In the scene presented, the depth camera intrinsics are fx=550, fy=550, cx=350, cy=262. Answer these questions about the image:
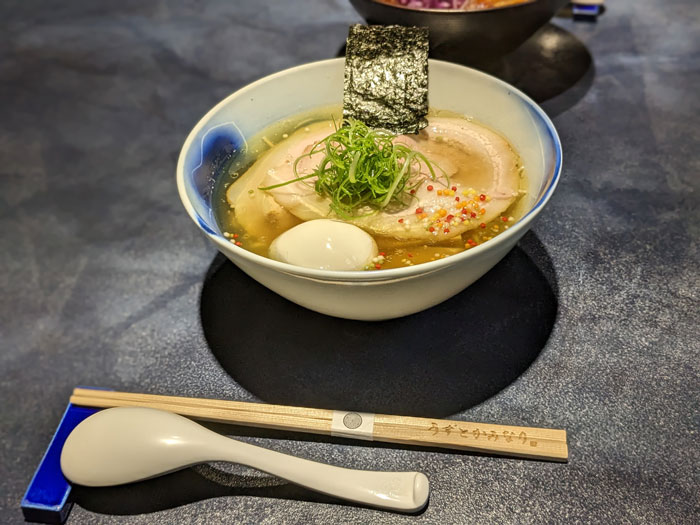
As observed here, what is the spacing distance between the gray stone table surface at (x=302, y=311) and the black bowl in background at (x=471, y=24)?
258 millimetres

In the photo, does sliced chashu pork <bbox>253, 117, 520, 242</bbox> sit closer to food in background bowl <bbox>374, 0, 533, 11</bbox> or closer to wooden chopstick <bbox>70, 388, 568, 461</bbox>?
wooden chopstick <bbox>70, 388, 568, 461</bbox>

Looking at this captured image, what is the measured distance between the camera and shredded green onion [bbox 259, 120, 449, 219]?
1.23 metres

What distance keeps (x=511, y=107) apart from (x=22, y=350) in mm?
1284

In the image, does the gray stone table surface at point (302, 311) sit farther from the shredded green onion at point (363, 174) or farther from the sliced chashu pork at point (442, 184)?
the shredded green onion at point (363, 174)

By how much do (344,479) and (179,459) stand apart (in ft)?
0.94

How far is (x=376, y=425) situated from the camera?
996mm

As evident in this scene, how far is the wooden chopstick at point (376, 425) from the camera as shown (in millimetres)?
958

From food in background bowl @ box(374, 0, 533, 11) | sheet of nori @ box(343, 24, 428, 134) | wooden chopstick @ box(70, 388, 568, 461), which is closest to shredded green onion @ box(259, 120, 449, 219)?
sheet of nori @ box(343, 24, 428, 134)

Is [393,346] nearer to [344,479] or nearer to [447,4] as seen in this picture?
[344,479]

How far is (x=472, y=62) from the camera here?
1.74m

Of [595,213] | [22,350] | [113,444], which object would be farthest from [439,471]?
[22,350]

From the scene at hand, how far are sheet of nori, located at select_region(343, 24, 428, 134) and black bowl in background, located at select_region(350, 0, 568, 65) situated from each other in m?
0.16

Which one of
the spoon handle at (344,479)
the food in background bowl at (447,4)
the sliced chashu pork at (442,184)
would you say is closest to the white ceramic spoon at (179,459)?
the spoon handle at (344,479)

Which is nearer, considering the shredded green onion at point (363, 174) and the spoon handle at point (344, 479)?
the spoon handle at point (344, 479)
